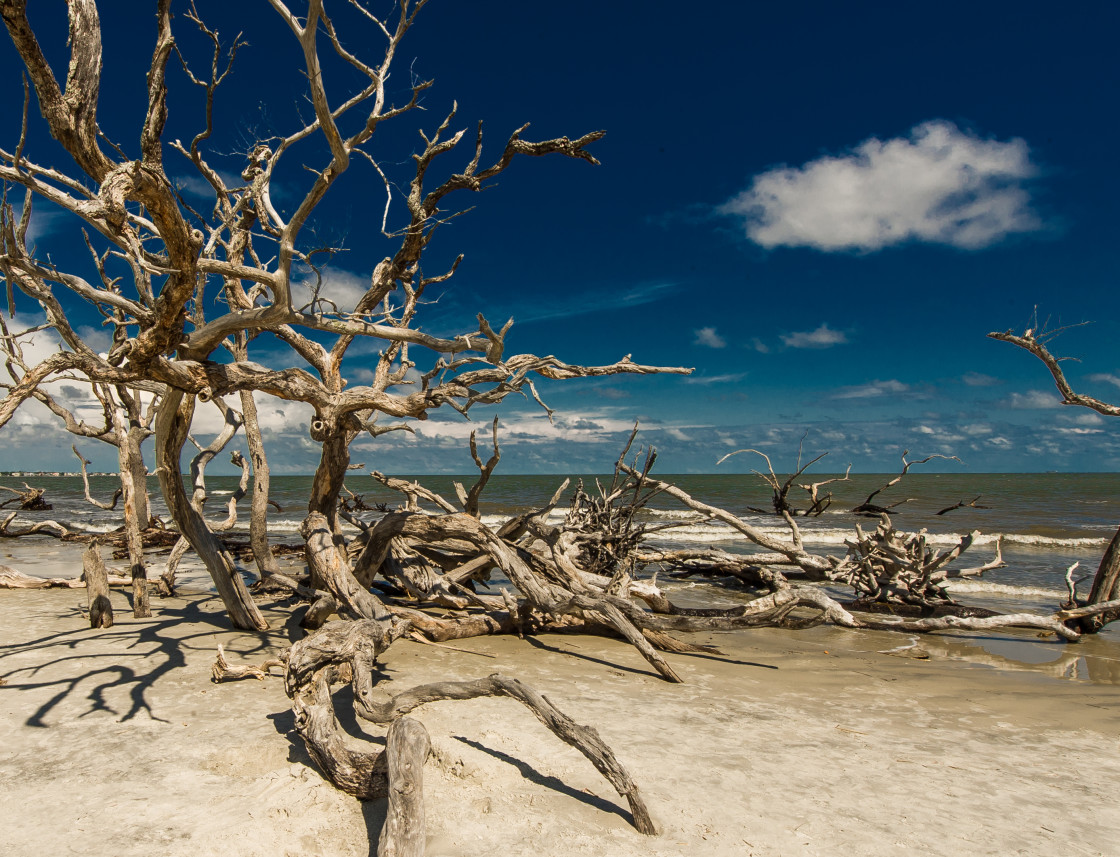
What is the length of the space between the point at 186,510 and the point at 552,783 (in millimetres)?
4121

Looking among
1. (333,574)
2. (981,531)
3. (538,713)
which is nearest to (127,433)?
(333,574)

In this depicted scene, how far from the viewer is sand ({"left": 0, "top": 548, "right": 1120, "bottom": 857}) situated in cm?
287

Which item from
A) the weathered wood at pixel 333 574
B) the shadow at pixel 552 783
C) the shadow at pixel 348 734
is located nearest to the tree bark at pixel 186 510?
the weathered wood at pixel 333 574

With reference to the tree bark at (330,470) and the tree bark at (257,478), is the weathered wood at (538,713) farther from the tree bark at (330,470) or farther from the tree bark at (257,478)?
the tree bark at (257,478)

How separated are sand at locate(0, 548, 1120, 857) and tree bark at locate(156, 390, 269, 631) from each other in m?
0.33

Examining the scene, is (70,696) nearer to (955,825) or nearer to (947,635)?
(955,825)

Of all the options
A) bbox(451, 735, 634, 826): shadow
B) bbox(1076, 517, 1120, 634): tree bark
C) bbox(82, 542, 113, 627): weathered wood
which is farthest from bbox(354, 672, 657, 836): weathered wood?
bbox(1076, 517, 1120, 634): tree bark

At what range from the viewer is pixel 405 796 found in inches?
101

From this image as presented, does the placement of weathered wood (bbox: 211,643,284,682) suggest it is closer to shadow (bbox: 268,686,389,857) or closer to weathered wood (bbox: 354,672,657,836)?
shadow (bbox: 268,686,389,857)

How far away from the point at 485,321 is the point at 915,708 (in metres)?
4.30

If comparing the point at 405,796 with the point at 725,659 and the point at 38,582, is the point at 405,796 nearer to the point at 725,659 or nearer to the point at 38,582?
the point at 725,659

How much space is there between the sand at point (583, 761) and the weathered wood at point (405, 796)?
31 centimetres

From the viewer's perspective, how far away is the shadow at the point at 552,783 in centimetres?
307

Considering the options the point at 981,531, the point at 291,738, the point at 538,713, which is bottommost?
the point at 291,738
